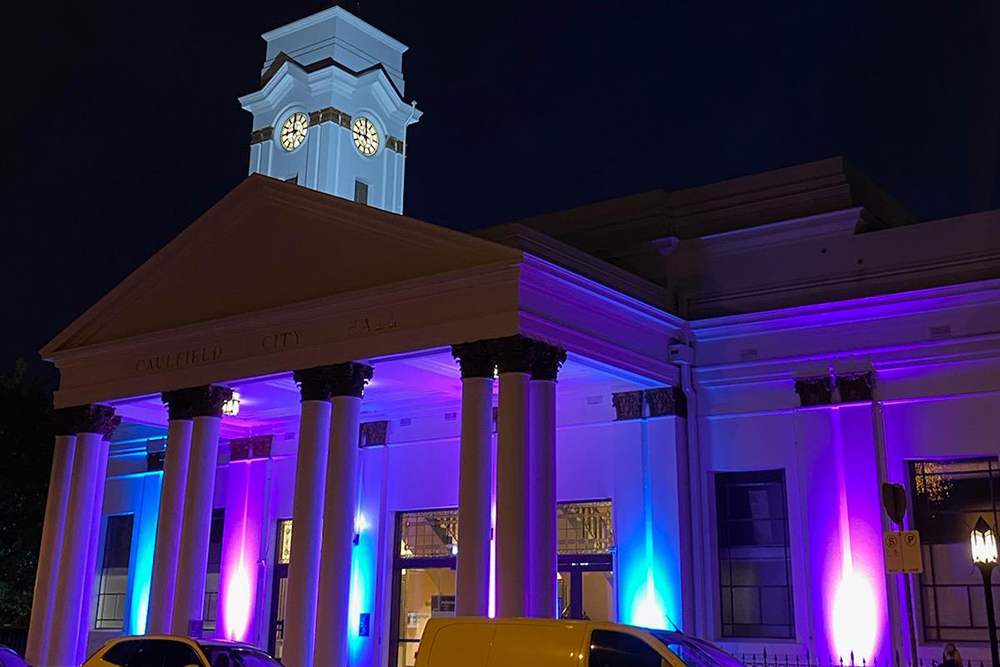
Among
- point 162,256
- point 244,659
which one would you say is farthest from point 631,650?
point 162,256

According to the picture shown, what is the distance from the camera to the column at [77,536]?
930 inches

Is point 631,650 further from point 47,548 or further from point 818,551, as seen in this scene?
point 47,548

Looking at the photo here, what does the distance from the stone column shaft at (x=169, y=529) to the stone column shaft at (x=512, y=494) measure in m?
7.93

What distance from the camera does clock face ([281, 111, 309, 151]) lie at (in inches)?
1734

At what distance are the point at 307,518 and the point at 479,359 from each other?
4.52 metres

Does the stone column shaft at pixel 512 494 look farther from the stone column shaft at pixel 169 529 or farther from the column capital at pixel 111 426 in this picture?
the column capital at pixel 111 426

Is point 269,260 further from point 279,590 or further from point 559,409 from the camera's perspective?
point 279,590

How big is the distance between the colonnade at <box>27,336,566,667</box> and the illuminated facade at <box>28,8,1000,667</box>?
54mm

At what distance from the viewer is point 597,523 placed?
73.6 ft

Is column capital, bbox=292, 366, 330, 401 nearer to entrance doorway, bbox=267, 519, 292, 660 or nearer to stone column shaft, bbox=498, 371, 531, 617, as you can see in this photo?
stone column shaft, bbox=498, 371, 531, 617

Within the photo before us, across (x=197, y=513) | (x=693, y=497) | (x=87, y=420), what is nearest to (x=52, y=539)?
(x=87, y=420)

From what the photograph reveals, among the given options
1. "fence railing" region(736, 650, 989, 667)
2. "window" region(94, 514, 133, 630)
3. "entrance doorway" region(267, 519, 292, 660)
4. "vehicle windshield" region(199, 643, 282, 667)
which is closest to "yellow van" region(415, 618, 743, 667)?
"vehicle windshield" region(199, 643, 282, 667)

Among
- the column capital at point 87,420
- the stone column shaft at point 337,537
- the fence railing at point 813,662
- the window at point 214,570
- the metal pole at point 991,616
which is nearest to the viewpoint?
the metal pole at point 991,616

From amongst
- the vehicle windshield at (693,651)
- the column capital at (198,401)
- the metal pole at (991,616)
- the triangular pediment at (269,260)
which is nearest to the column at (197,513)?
the column capital at (198,401)
